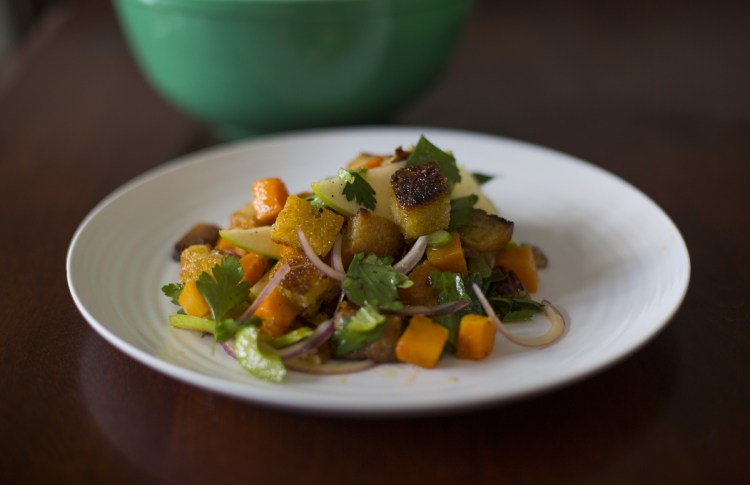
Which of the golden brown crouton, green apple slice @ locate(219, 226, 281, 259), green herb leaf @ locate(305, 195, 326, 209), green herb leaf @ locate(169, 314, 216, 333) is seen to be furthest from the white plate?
green herb leaf @ locate(305, 195, 326, 209)

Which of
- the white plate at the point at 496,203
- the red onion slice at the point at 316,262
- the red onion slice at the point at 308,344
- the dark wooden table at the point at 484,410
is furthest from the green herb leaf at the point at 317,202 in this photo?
the dark wooden table at the point at 484,410

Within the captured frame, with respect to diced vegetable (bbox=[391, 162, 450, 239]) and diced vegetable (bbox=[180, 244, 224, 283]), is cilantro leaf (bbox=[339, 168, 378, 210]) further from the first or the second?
diced vegetable (bbox=[180, 244, 224, 283])

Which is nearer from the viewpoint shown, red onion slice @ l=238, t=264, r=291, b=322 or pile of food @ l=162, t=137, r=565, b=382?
pile of food @ l=162, t=137, r=565, b=382

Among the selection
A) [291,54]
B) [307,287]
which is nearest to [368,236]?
[307,287]

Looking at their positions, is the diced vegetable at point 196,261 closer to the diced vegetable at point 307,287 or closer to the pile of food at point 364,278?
the pile of food at point 364,278

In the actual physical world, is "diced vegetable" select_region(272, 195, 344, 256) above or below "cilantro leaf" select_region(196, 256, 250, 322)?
above

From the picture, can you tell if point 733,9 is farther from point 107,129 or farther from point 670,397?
point 670,397
